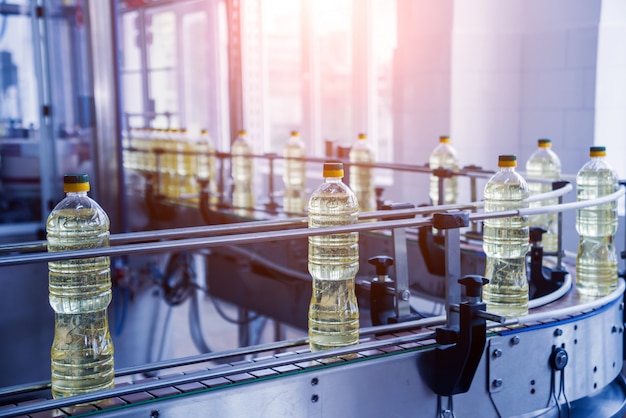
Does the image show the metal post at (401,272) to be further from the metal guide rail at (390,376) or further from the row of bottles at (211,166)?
the row of bottles at (211,166)

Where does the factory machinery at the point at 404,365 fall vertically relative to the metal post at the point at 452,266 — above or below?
below

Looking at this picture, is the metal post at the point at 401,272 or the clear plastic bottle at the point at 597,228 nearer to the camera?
the metal post at the point at 401,272

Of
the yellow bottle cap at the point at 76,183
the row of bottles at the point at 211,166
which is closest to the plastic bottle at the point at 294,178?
the row of bottles at the point at 211,166

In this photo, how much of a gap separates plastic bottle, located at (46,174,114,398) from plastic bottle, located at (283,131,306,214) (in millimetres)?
2334

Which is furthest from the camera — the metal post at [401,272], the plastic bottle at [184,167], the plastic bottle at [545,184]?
the plastic bottle at [184,167]

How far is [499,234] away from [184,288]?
3.21 meters

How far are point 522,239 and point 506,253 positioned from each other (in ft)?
0.21

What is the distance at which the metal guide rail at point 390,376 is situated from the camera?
1583mm

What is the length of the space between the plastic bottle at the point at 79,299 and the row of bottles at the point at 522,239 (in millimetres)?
1142

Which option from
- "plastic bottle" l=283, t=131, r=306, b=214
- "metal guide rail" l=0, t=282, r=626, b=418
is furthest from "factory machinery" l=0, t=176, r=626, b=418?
"plastic bottle" l=283, t=131, r=306, b=214

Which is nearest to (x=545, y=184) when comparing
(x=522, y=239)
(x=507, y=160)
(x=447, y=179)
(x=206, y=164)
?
(x=447, y=179)

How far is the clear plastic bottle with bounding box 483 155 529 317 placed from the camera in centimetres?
230

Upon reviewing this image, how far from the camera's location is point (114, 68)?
425cm

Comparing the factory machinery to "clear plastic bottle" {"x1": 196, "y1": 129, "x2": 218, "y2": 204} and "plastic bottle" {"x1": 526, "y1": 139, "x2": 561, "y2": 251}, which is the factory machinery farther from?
"clear plastic bottle" {"x1": 196, "y1": 129, "x2": 218, "y2": 204}
